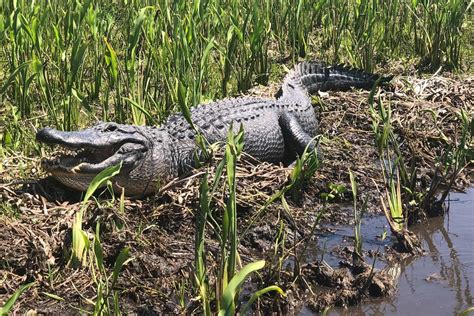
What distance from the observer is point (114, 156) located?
16.4 ft

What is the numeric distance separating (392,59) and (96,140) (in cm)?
413

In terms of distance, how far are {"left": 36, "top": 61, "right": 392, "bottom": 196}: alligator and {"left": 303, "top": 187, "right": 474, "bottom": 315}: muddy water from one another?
0.87 metres

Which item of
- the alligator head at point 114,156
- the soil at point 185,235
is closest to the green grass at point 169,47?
the alligator head at point 114,156

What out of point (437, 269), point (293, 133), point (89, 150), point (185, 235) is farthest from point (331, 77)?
point (437, 269)

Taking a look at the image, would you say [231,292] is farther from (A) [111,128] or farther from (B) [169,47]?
(B) [169,47]

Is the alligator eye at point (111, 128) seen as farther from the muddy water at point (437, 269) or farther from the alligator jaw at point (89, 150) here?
the muddy water at point (437, 269)

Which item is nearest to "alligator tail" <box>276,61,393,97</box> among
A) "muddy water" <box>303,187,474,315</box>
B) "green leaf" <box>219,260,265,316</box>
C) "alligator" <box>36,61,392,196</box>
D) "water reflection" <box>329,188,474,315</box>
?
"alligator" <box>36,61,392,196</box>

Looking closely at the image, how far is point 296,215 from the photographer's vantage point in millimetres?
4891

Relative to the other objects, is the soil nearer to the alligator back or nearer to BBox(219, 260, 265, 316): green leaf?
the alligator back

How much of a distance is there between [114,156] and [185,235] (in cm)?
79

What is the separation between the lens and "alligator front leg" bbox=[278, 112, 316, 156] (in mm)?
6020

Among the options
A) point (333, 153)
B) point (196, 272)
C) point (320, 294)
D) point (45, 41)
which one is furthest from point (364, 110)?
point (196, 272)

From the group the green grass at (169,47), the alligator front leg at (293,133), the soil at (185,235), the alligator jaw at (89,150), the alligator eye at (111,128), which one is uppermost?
the green grass at (169,47)

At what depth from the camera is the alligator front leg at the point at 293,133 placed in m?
6.02
